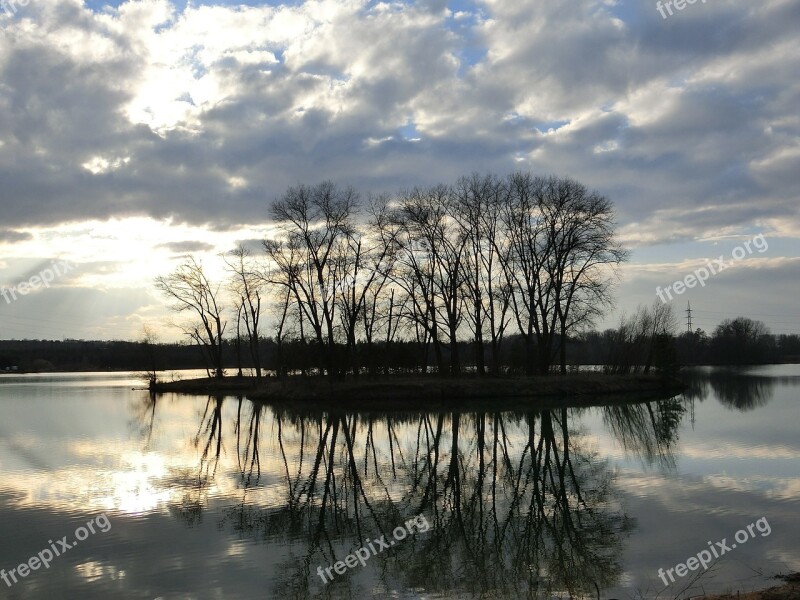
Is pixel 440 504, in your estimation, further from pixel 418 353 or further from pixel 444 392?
pixel 418 353

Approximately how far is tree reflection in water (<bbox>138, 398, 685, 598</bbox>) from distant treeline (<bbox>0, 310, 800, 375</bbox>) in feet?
94.0

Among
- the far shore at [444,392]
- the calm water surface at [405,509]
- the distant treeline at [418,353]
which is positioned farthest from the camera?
the distant treeline at [418,353]

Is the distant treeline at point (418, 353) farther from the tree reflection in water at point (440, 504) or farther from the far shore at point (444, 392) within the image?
the tree reflection in water at point (440, 504)

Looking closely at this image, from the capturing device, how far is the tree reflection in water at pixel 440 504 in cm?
920

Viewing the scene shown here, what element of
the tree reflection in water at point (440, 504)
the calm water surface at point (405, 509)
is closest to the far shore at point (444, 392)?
the tree reflection in water at point (440, 504)

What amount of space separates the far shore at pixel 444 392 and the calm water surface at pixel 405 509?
51.5ft

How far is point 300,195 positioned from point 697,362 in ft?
362

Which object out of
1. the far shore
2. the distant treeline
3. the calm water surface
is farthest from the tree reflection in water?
the distant treeline

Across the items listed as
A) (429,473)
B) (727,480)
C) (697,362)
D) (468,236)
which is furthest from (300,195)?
(697,362)

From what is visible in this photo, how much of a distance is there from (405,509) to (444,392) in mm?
31073

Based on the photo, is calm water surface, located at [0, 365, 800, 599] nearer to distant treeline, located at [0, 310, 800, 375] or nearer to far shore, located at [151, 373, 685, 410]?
far shore, located at [151, 373, 685, 410]

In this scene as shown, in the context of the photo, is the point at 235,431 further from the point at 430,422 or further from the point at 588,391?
the point at 588,391

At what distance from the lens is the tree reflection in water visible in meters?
9.20

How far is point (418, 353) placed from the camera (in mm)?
63031
